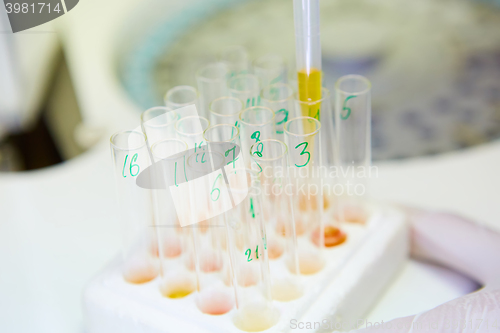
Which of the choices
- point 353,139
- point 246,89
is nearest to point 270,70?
point 246,89

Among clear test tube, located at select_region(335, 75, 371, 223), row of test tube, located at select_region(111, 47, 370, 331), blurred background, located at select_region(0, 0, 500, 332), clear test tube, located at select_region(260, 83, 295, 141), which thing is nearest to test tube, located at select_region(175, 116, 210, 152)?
row of test tube, located at select_region(111, 47, 370, 331)

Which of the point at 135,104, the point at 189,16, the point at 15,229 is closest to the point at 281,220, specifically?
the point at 15,229

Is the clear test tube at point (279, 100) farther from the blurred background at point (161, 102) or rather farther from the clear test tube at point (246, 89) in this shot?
the blurred background at point (161, 102)

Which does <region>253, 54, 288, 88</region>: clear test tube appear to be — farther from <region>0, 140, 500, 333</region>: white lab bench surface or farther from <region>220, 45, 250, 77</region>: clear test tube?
<region>0, 140, 500, 333</region>: white lab bench surface

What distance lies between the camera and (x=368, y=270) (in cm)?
77

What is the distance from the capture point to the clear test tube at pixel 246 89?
2.56 feet

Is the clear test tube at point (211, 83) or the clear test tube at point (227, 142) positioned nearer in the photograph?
the clear test tube at point (227, 142)

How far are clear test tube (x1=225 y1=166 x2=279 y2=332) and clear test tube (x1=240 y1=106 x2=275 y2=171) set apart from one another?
69 millimetres

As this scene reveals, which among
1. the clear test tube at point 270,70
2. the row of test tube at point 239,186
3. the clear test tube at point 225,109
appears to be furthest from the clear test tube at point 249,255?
the clear test tube at point 270,70

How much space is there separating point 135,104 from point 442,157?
2.29ft

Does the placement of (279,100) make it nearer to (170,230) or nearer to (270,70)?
(270,70)

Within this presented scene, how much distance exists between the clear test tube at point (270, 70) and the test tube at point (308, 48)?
→ 0.40 ft

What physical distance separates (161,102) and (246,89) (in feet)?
1.69

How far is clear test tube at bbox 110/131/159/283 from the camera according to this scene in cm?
69
